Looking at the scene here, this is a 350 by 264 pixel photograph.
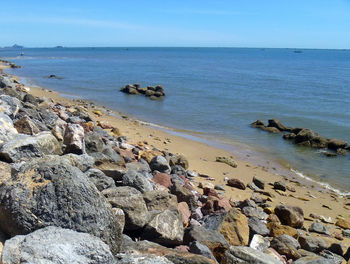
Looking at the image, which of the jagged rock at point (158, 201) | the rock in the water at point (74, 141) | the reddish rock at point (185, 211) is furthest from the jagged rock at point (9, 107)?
the reddish rock at point (185, 211)

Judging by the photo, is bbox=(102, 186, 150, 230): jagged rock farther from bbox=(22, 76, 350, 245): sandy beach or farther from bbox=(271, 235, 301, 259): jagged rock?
bbox=(22, 76, 350, 245): sandy beach

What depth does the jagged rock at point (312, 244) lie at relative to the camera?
7.55 m

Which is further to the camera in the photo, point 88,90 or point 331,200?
point 88,90

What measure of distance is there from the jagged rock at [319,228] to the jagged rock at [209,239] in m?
4.17

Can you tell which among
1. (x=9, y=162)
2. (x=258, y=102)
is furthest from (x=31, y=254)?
(x=258, y=102)

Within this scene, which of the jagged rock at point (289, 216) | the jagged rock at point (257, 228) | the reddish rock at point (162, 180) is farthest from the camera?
the jagged rock at point (289, 216)

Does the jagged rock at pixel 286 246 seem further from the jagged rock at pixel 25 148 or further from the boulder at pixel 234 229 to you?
the jagged rock at pixel 25 148

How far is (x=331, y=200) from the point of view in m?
11.7

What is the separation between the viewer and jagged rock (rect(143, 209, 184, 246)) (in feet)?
17.4

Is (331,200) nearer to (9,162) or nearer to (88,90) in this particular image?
(9,162)

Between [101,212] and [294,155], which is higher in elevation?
[101,212]

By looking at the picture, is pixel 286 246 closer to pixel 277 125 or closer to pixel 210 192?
pixel 210 192

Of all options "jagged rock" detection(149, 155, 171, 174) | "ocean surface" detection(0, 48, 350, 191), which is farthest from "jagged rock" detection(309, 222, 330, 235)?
"ocean surface" detection(0, 48, 350, 191)

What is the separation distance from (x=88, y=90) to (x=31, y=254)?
3452cm
